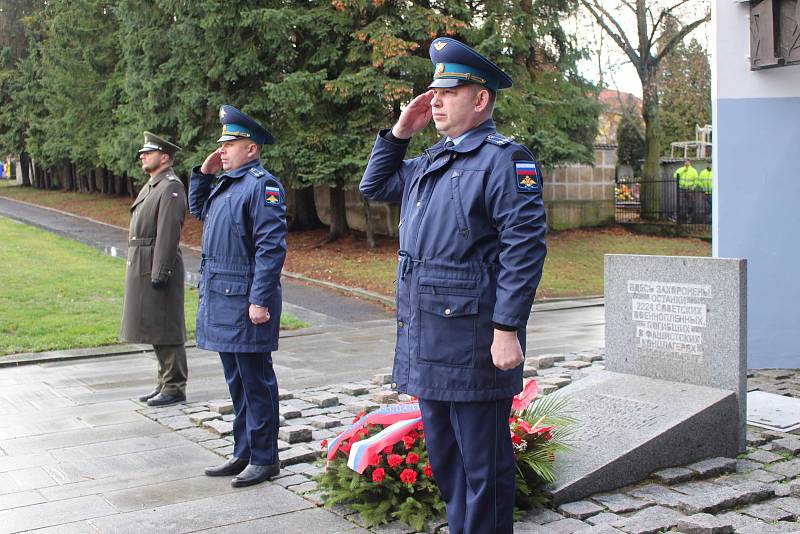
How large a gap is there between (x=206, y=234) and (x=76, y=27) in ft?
88.7

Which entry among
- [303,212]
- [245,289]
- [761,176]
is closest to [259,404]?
[245,289]

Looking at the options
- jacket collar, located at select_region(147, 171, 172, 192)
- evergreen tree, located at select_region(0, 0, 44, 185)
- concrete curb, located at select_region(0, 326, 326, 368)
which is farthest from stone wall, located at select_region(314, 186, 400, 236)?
evergreen tree, located at select_region(0, 0, 44, 185)

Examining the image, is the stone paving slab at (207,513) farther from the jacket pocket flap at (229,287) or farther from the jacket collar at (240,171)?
the jacket collar at (240,171)

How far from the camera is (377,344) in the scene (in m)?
11.4

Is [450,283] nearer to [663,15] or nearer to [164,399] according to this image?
[164,399]

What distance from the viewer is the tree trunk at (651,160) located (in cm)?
2759

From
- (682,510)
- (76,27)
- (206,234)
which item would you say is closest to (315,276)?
(206,234)

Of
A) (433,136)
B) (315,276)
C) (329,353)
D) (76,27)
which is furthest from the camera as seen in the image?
(76,27)

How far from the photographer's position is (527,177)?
11.8 feet

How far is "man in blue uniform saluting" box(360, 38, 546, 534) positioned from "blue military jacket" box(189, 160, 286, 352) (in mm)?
1661

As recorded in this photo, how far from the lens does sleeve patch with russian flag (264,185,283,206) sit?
5438mm

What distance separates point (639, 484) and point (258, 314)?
2.39m

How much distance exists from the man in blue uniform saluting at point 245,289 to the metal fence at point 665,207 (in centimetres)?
2155

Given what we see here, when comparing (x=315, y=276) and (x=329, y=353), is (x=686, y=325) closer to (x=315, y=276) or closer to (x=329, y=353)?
(x=329, y=353)
